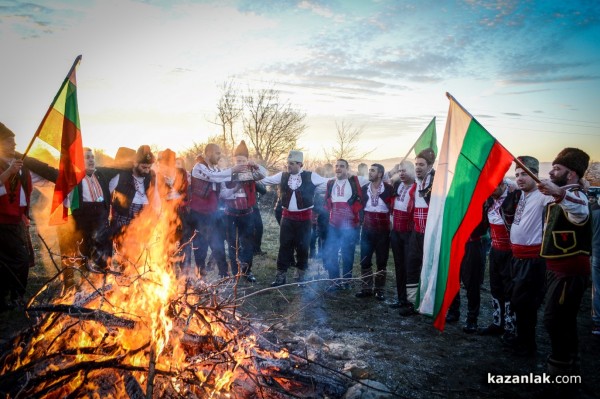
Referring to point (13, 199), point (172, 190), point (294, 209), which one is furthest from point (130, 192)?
point (294, 209)

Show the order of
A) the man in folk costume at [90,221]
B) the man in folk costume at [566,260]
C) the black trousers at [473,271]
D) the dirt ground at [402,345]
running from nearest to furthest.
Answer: the man in folk costume at [566,260] → the dirt ground at [402,345] → the black trousers at [473,271] → the man in folk costume at [90,221]

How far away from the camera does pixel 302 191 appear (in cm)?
723

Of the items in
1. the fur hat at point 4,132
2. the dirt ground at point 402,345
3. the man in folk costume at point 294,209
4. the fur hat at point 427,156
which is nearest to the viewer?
the dirt ground at point 402,345

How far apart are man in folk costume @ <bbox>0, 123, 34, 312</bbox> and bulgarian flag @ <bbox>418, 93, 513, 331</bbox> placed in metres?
5.23

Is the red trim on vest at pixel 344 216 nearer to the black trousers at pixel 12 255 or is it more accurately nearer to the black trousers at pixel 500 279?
the black trousers at pixel 500 279

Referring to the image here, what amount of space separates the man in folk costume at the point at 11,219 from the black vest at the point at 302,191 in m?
4.22

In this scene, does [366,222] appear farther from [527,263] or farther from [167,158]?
[167,158]

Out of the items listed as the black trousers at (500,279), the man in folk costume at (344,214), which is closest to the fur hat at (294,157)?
the man in folk costume at (344,214)

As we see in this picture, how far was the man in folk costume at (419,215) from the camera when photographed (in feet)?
18.6

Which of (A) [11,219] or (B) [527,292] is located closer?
(B) [527,292]

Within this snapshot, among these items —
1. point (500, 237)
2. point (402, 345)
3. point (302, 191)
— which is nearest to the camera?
point (402, 345)

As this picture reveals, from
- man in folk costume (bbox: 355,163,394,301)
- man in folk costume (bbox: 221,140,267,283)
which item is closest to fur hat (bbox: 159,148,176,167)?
man in folk costume (bbox: 221,140,267,283)

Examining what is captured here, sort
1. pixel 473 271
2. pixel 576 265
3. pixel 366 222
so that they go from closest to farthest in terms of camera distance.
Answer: pixel 576 265 < pixel 473 271 < pixel 366 222

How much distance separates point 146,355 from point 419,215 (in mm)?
4335
